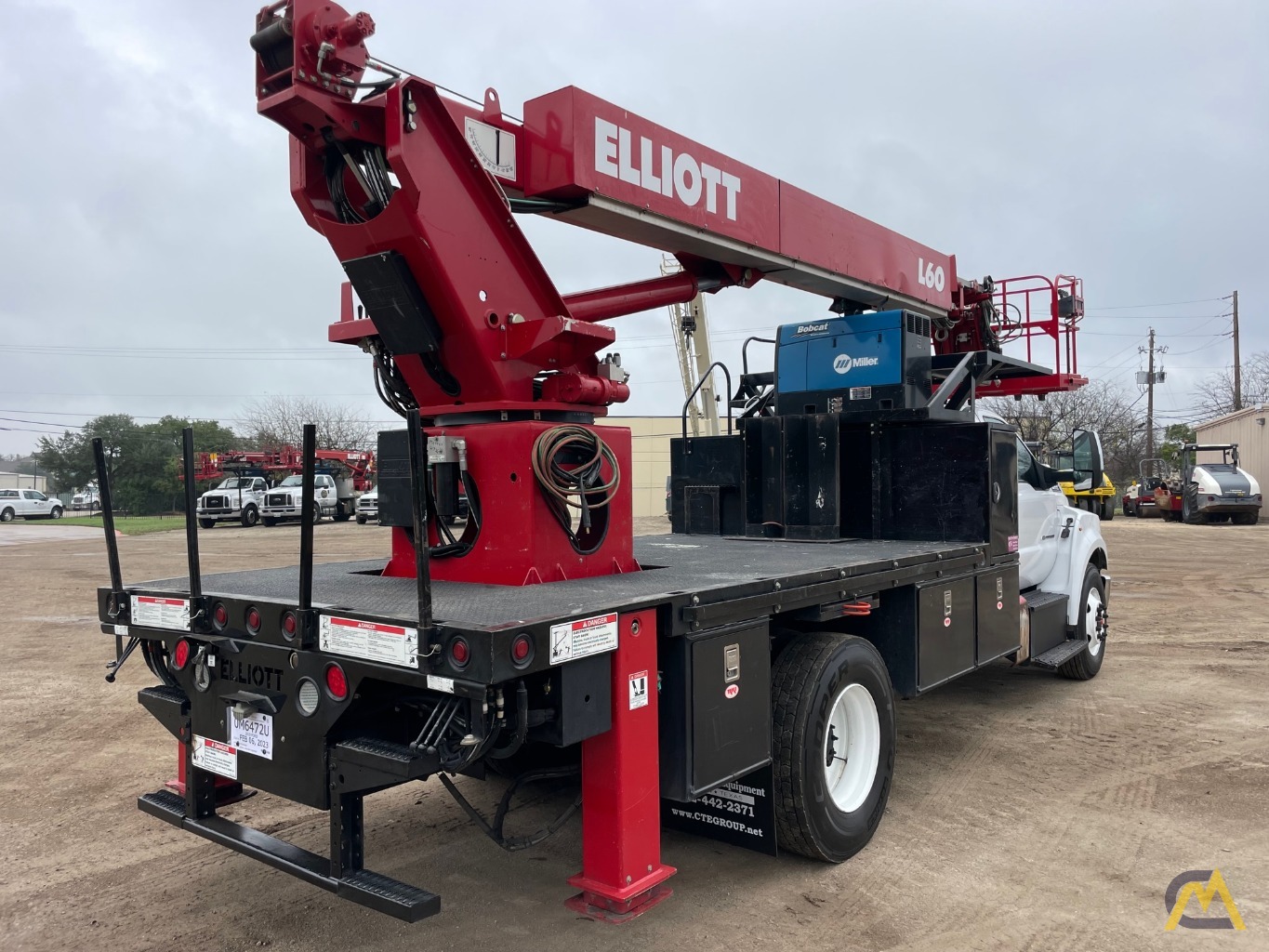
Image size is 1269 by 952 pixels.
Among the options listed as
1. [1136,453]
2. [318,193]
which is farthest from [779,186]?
[1136,453]

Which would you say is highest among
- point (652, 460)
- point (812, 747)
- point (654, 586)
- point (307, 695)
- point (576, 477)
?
point (652, 460)

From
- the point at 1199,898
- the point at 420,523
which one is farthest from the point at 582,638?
the point at 1199,898

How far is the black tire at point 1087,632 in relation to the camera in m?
7.39

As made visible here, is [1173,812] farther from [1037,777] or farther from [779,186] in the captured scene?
[779,186]

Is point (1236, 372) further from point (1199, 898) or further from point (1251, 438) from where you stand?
point (1199, 898)

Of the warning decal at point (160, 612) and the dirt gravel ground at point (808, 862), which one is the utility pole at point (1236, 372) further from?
the warning decal at point (160, 612)

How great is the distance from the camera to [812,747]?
3.87 metres

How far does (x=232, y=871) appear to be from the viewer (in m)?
4.06

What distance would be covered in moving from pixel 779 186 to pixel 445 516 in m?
2.79

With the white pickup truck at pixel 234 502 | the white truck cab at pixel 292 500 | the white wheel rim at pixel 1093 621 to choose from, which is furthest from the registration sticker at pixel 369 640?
the white pickup truck at pixel 234 502

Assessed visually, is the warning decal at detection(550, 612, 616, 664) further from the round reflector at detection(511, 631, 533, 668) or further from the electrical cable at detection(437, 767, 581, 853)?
the electrical cable at detection(437, 767, 581, 853)

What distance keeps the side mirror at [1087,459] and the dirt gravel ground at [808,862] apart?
5.32ft

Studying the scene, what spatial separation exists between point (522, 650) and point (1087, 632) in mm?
6182

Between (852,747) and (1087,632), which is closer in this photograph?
(852,747)
